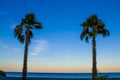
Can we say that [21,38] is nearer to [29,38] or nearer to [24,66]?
[29,38]

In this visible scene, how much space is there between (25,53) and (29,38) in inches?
119

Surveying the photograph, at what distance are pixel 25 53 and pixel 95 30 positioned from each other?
12998mm

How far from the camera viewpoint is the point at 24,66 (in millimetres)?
43312

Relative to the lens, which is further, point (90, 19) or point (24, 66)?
point (90, 19)

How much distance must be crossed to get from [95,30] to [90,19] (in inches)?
84.8

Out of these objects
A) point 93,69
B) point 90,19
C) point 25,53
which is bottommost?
point 93,69

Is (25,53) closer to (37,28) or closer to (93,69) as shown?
(37,28)

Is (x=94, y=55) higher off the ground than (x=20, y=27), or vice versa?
(x=20, y=27)

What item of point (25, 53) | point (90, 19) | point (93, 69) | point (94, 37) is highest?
point (90, 19)

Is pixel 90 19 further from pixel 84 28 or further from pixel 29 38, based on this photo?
pixel 29 38

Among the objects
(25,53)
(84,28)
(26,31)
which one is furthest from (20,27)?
(84,28)

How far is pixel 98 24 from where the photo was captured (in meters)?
46.2

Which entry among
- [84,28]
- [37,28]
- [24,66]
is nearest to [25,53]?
[24,66]

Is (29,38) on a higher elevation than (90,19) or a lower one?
lower
